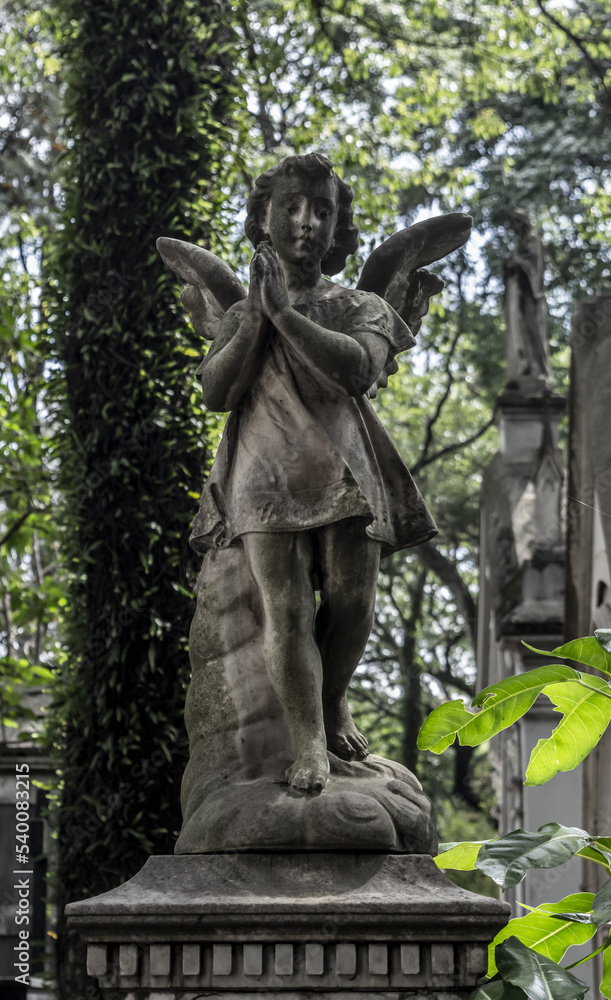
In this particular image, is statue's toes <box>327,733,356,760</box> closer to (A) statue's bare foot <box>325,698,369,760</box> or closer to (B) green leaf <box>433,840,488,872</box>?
(A) statue's bare foot <box>325,698,369,760</box>

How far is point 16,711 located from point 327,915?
23.1 feet

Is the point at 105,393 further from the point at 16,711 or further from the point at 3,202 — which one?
the point at 3,202

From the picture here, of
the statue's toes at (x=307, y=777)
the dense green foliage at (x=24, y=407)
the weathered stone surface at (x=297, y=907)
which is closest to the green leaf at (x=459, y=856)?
the weathered stone surface at (x=297, y=907)

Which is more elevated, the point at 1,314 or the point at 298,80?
the point at 298,80

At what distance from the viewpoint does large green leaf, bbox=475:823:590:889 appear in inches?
121

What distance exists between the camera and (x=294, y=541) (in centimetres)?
375

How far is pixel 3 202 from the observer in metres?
16.5

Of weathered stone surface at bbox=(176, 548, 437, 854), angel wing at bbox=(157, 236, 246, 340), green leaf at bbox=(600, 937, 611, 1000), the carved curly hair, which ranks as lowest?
green leaf at bbox=(600, 937, 611, 1000)

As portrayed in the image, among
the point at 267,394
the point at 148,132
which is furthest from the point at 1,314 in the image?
the point at 267,394

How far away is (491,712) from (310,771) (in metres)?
0.57

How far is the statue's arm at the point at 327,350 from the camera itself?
12.1ft

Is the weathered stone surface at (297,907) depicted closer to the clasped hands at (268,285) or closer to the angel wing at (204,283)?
the clasped hands at (268,285)

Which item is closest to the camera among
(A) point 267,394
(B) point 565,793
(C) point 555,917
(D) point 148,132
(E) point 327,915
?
(E) point 327,915

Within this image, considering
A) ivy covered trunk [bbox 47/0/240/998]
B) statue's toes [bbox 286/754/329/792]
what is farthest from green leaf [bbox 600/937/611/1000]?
ivy covered trunk [bbox 47/0/240/998]
